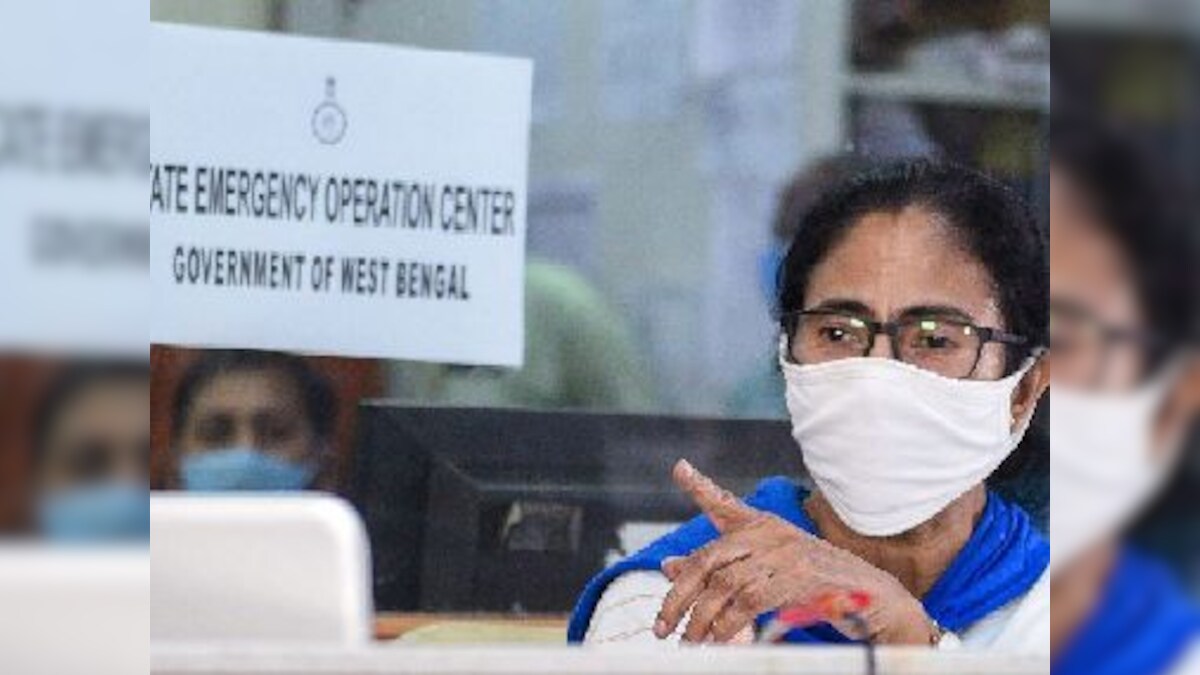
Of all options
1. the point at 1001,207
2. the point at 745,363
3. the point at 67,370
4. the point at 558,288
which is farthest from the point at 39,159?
the point at 1001,207

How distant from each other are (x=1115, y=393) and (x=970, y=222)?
44 centimetres

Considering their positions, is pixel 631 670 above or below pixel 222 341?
below

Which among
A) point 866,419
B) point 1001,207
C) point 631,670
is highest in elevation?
point 1001,207

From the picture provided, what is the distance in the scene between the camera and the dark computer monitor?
338 centimetres

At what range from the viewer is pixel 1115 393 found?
3373 millimetres

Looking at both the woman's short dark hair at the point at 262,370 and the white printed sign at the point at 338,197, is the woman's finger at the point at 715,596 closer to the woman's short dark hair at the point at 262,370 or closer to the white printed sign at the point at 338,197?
the white printed sign at the point at 338,197

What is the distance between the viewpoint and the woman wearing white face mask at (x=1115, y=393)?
329 cm

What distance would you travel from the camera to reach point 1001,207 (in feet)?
12.1

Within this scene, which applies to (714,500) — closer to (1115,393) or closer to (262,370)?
(1115,393)

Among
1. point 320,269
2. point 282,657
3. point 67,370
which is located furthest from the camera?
point 320,269

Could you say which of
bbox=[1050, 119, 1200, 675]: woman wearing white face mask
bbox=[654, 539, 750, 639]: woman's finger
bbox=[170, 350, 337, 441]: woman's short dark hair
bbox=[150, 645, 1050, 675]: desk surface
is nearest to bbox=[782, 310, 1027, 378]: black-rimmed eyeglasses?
bbox=[1050, 119, 1200, 675]: woman wearing white face mask

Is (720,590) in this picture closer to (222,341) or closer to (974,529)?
(974,529)

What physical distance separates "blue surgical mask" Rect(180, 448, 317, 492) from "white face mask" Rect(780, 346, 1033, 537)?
28.5 inches

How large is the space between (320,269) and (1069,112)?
3.26 ft
